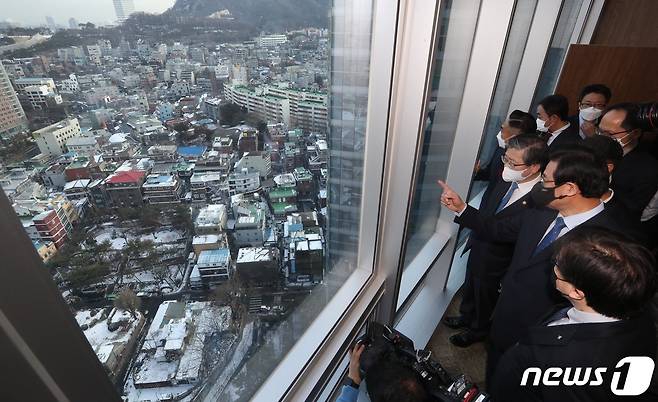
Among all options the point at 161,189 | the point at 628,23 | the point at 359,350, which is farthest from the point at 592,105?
the point at 161,189

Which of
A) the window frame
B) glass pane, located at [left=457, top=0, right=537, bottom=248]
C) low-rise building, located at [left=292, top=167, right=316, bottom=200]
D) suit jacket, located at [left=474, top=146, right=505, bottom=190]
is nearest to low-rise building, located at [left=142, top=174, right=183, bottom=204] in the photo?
low-rise building, located at [left=292, top=167, right=316, bottom=200]

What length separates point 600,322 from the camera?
86 cm

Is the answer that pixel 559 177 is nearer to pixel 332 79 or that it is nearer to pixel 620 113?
pixel 332 79

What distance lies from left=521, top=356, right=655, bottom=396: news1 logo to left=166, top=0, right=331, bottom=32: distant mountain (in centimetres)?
135

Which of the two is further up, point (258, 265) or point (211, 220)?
point (211, 220)

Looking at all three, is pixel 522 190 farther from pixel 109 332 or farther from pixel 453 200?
pixel 109 332

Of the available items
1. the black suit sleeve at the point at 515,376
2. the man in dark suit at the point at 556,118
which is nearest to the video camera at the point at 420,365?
the black suit sleeve at the point at 515,376

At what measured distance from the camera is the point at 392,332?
126 centimetres

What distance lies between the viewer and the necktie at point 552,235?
128 cm

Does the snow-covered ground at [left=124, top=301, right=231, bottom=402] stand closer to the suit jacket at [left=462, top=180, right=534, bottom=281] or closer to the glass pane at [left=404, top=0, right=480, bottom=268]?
the glass pane at [left=404, top=0, right=480, bottom=268]

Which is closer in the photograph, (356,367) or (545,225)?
(356,367)

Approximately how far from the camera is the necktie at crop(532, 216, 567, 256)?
128 cm

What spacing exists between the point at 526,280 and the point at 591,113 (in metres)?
1.96

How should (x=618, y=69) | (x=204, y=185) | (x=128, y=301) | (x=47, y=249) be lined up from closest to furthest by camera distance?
(x=47, y=249) < (x=128, y=301) < (x=204, y=185) < (x=618, y=69)
